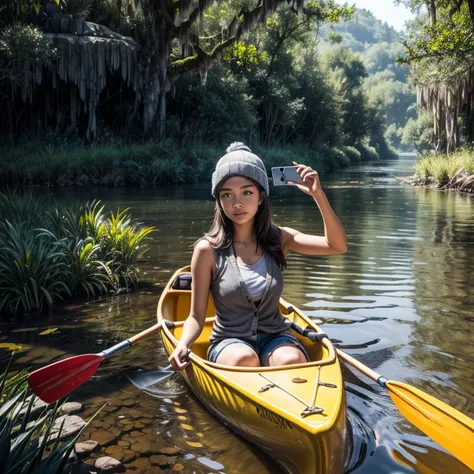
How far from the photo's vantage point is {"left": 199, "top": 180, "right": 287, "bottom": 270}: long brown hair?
12.4 ft

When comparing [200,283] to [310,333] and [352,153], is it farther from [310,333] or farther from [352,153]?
[352,153]

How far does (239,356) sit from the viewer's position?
11.3 ft

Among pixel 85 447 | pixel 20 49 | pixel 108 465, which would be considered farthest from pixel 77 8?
pixel 108 465

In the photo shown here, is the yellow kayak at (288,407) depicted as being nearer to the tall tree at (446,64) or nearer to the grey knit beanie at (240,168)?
the grey knit beanie at (240,168)

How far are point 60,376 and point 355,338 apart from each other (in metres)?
2.83

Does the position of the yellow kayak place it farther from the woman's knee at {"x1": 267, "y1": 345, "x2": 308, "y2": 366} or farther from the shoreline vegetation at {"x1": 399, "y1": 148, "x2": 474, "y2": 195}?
the shoreline vegetation at {"x1": 399, "y1": 148, "x2": 474, "y2": 195}

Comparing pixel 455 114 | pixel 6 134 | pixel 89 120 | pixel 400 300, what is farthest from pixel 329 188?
pixel 400 300

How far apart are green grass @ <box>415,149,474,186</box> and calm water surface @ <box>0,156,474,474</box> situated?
10.3 m

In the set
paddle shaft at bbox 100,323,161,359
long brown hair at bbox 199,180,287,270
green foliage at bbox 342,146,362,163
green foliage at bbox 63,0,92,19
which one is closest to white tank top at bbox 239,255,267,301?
long brown hair at bbox 199,180,287,270

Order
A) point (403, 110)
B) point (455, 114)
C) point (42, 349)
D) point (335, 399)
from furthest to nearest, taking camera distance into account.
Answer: point (403, 110) < point (455, 114) < point (42, 349) < point (335, 399)

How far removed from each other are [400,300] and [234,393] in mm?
3848

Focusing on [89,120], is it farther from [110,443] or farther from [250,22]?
[110,443]

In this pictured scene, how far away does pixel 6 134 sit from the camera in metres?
24.0

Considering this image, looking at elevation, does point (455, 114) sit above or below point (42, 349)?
above
